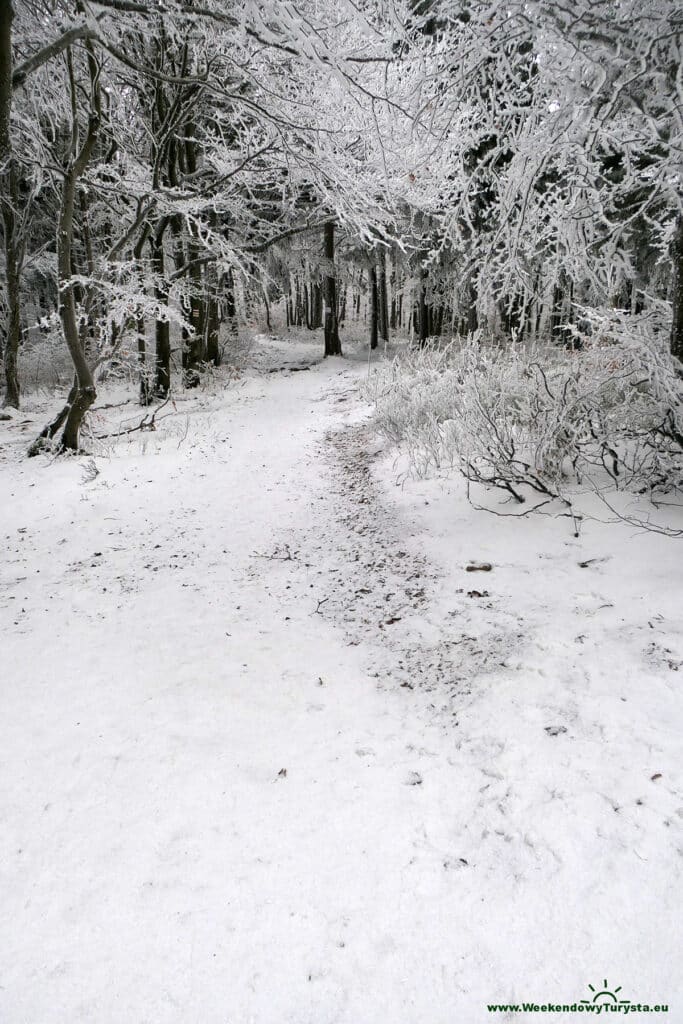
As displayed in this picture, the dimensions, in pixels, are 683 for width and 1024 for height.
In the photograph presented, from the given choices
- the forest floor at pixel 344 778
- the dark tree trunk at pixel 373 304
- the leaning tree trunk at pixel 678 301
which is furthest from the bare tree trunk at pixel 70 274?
the dark tree trunk at pixel 373 304

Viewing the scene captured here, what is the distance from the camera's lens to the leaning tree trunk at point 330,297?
1759 cm

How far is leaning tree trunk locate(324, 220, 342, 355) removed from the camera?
17.6 m

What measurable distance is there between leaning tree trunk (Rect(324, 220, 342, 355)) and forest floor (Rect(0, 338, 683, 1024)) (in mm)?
15803

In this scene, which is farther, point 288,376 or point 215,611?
point 288,376

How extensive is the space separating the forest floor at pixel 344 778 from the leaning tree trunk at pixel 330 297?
15803 mm

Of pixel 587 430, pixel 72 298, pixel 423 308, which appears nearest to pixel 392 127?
pixel 587 430

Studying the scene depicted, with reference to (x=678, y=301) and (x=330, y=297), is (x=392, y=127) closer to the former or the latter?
(x=678, y=301)

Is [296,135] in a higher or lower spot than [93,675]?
higher

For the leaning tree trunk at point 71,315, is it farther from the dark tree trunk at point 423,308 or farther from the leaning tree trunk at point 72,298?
the dark tree trunk at point 423,308

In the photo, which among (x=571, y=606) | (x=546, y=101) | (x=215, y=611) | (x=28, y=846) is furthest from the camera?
(x=546, y=101)

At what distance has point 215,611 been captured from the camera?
3557 mm

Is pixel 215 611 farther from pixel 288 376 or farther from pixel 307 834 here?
pixel 288 376

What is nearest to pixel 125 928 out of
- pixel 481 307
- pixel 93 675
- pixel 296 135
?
pixel 93 675

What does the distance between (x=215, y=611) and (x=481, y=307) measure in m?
3.37
